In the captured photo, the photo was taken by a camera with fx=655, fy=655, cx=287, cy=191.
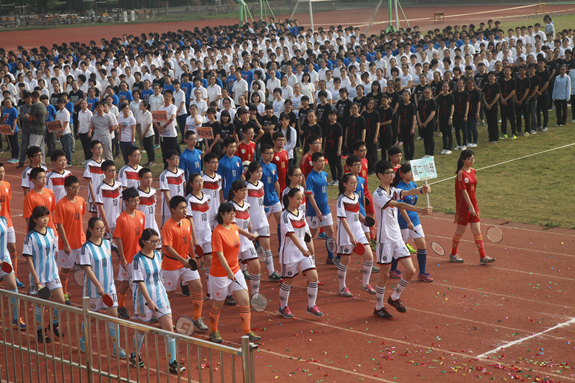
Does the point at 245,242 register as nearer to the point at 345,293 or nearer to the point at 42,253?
the point at 345,293

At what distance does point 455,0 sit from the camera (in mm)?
62812

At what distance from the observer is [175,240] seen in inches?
334

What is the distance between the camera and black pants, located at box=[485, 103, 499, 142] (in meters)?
19.4

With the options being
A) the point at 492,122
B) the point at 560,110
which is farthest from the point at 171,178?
the point at 560,110

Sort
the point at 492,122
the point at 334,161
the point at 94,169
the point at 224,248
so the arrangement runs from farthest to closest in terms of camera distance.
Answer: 1. the point at 492,122
2. the point at 334,161
3. the point at 94,169
4. the point at 224,248

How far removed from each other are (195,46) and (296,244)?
2369 centimetres

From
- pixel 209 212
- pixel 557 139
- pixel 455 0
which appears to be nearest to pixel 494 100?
pixel 557 139

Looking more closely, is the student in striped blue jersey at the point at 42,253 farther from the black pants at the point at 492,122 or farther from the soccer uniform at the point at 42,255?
the black pants at the point at 492,122

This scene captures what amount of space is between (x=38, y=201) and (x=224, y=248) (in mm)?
3500

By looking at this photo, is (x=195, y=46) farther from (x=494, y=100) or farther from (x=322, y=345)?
(x=322, y=345)

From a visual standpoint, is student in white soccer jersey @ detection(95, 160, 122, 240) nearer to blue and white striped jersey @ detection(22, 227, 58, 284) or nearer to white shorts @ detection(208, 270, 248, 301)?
blue and white striped jersey @ detection(22, 227, 58, 284)

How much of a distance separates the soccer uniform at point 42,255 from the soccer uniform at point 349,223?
3962 millimetres

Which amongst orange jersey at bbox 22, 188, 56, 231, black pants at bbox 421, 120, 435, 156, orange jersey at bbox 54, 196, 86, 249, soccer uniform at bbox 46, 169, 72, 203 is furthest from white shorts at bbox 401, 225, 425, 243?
black pants at bbox 421, 120, 435, 156

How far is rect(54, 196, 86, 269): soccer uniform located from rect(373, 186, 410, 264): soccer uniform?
436 cm
